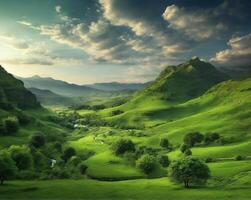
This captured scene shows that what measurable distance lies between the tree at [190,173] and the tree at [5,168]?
5166cm

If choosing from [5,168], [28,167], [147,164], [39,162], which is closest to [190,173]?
[147,164]

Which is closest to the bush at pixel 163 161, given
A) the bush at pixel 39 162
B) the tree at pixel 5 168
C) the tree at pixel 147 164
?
the tree at pixel 147 164

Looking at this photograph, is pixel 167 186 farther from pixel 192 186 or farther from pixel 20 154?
pixel 20 154

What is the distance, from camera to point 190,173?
458 ft

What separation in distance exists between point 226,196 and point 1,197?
56851 millimetres

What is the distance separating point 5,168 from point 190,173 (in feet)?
189

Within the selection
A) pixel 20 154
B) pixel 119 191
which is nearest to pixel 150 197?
pixel 119 191

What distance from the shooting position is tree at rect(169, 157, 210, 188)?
5502 inches

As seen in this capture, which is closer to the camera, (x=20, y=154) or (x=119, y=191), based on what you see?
(x=119, y=191)

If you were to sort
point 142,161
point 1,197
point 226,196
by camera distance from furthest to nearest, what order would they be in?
point 142,161
point 226,196
point 1,197

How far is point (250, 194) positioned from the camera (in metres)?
114

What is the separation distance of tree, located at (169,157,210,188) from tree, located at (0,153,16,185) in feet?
169

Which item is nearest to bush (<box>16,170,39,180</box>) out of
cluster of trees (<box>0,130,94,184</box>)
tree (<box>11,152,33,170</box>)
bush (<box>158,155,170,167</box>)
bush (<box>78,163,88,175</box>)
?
cluster of trees (<box>0,130,94,184</box>)

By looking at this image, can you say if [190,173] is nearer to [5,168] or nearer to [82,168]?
[82,168]
